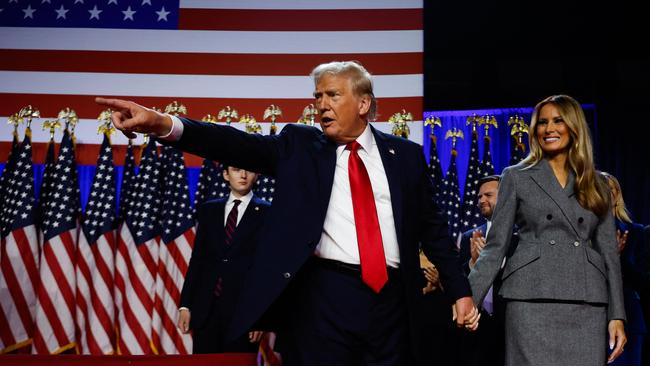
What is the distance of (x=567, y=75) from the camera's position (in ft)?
21.5

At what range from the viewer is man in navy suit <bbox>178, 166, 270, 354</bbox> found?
4.10 metres

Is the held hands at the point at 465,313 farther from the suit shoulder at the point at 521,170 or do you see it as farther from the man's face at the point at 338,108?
the man's face at the point at 338,108

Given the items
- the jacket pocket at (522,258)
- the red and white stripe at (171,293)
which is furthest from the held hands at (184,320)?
the jacket pocket at (522,258)

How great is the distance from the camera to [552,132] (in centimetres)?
283

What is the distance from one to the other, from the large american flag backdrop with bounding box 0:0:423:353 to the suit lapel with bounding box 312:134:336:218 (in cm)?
327

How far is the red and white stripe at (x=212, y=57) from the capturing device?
5.94 meters

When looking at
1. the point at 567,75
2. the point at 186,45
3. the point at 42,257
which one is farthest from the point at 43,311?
the point at 567,75

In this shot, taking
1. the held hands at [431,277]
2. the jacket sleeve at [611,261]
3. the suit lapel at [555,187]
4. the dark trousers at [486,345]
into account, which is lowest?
the dark trousers at [486,345]

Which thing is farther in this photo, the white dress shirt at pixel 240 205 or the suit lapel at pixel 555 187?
the white dress shirt at pixel 240 205

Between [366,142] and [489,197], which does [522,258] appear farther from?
[489,197]

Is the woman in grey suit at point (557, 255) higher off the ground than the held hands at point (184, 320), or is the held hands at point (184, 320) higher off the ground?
the woman in grey suit at point (557, 255)

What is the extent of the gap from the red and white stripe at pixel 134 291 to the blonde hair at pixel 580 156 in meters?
3.33

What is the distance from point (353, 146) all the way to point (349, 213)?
27cm

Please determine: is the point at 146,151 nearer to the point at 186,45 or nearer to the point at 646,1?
the point at 186,45
